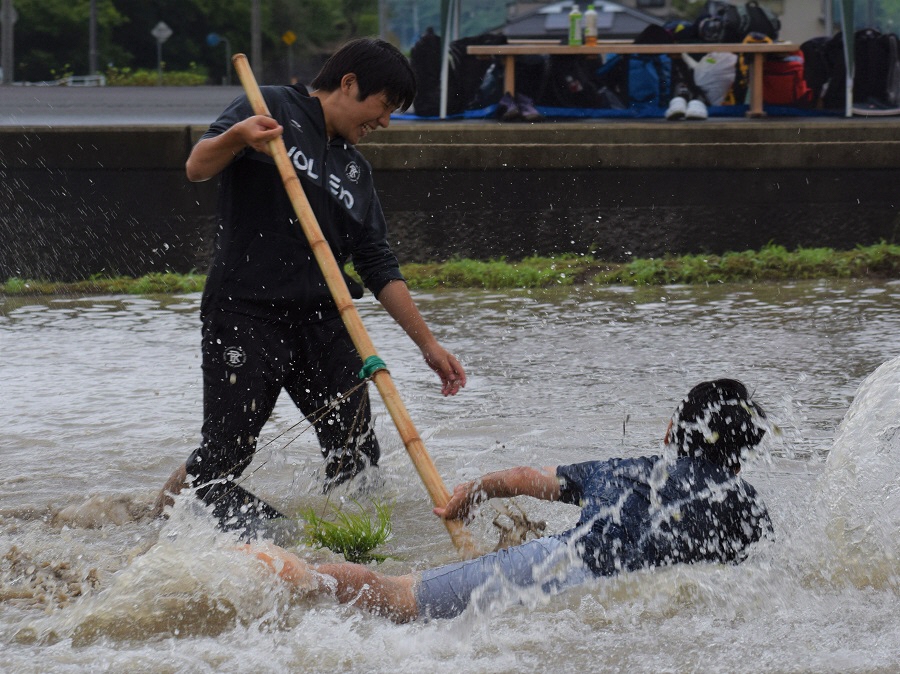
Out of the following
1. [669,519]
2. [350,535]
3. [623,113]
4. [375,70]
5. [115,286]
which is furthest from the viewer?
[623,113]

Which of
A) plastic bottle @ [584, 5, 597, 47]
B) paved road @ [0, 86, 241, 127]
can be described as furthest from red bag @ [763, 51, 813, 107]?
paved road @ [0, 86, 241, 127]

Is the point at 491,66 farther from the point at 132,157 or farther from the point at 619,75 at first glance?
the point at 132,157

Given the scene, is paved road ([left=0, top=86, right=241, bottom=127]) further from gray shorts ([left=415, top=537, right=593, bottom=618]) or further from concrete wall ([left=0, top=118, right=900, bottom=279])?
gray shorts ([left=415, top=537, right=593, bottom=618])

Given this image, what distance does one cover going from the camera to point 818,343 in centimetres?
734

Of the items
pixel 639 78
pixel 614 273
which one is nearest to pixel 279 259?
pixel 614 273

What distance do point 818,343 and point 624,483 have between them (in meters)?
4.08

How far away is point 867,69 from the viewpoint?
1311 centimetres

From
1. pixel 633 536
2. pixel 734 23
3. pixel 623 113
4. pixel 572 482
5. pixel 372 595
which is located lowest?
pixel 372 595

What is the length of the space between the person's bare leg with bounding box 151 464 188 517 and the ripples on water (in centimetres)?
8

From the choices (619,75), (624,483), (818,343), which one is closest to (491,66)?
(619,75)

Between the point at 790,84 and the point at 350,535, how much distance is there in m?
10.7

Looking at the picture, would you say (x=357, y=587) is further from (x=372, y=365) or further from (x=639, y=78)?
(x=639, y=78)

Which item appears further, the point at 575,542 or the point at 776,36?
the point at 776,36

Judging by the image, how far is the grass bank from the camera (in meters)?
9.52
